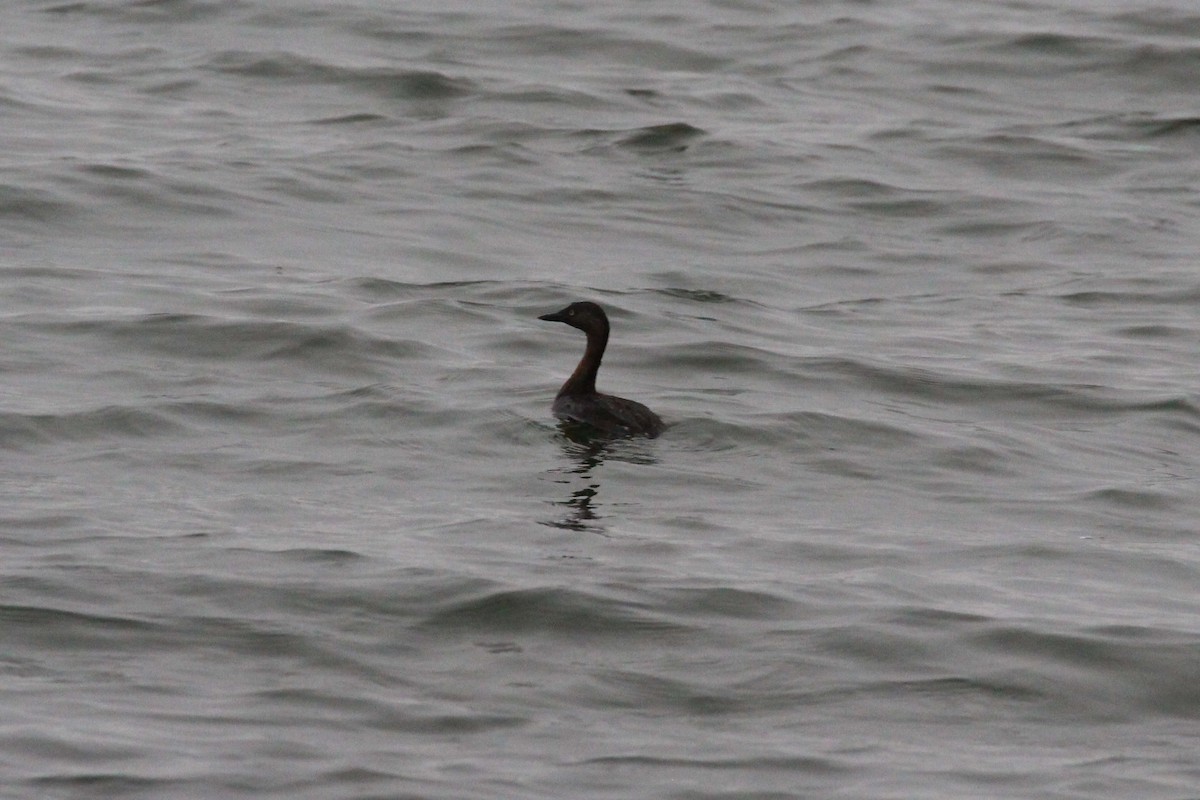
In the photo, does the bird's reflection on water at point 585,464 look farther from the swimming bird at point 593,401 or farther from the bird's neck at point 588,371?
the bird's neck at point 588,371

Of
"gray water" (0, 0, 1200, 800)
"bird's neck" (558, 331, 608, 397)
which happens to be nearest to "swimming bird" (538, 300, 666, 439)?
"bird's neck" (558, 331, 608, 397)

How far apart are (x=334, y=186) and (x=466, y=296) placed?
10.9 feet

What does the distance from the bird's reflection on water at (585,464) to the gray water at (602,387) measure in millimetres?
53

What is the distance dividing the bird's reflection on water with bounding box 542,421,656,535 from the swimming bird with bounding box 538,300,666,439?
0.22ft

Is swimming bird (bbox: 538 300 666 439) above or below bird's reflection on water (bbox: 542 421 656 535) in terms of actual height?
above

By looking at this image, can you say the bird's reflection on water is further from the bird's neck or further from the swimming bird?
the bird's neck

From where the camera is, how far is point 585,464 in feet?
38.1

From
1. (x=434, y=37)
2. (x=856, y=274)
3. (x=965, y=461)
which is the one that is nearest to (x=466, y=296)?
(x=856, y=274)

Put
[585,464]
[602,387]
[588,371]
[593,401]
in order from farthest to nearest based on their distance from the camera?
[602,387] → [588,371] → [593,401] → [585,464]

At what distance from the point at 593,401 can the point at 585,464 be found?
68cm

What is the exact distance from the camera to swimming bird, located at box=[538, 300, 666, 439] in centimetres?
1204

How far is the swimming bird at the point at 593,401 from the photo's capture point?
12.0 metres

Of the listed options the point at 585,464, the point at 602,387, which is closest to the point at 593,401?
the point at 585,464

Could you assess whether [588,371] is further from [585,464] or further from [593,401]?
[585,464]
